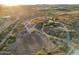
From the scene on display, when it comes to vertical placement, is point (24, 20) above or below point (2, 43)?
above

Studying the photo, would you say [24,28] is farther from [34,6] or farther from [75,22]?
[75,22]

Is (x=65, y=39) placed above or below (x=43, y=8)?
below

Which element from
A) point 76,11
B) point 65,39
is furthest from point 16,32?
point 76,11

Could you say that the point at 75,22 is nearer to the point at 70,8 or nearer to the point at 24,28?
the point at 70,8
